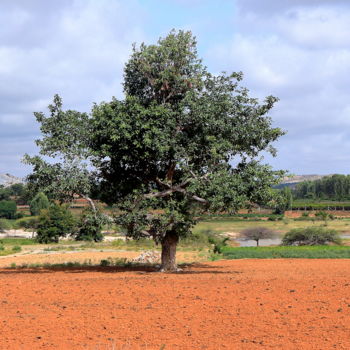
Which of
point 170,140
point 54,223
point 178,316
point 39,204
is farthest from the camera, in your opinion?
point 39,204

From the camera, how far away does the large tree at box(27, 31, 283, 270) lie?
18.9m

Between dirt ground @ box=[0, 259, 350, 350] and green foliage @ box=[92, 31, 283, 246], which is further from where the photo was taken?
green foliage @ box=[92, 31, 283, 246]

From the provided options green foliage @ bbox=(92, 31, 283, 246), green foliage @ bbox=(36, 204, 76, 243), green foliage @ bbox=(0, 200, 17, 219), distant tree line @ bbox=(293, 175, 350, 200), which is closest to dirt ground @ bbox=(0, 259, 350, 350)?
green foliage @ bbox=(92, 31, 283, 246)

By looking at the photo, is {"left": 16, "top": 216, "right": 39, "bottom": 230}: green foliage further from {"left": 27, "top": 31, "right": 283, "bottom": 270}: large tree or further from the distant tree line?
the distant tree line

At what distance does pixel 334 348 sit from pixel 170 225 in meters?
11.9

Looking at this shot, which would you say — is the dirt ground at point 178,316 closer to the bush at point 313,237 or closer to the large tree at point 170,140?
the large tree at point 170,140

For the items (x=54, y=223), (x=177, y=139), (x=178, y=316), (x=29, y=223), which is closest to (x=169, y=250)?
(x=177, y=139)

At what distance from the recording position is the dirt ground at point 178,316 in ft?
28.3

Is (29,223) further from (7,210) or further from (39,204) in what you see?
(7,210)

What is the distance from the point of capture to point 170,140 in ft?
62.4

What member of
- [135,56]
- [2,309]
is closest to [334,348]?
[2,309]

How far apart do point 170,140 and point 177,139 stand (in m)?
0.61

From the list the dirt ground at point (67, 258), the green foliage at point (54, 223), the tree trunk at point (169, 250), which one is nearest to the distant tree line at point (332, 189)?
the green foliage at point (54, 223)

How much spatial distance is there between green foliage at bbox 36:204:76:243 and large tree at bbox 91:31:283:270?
3990 centimetres
